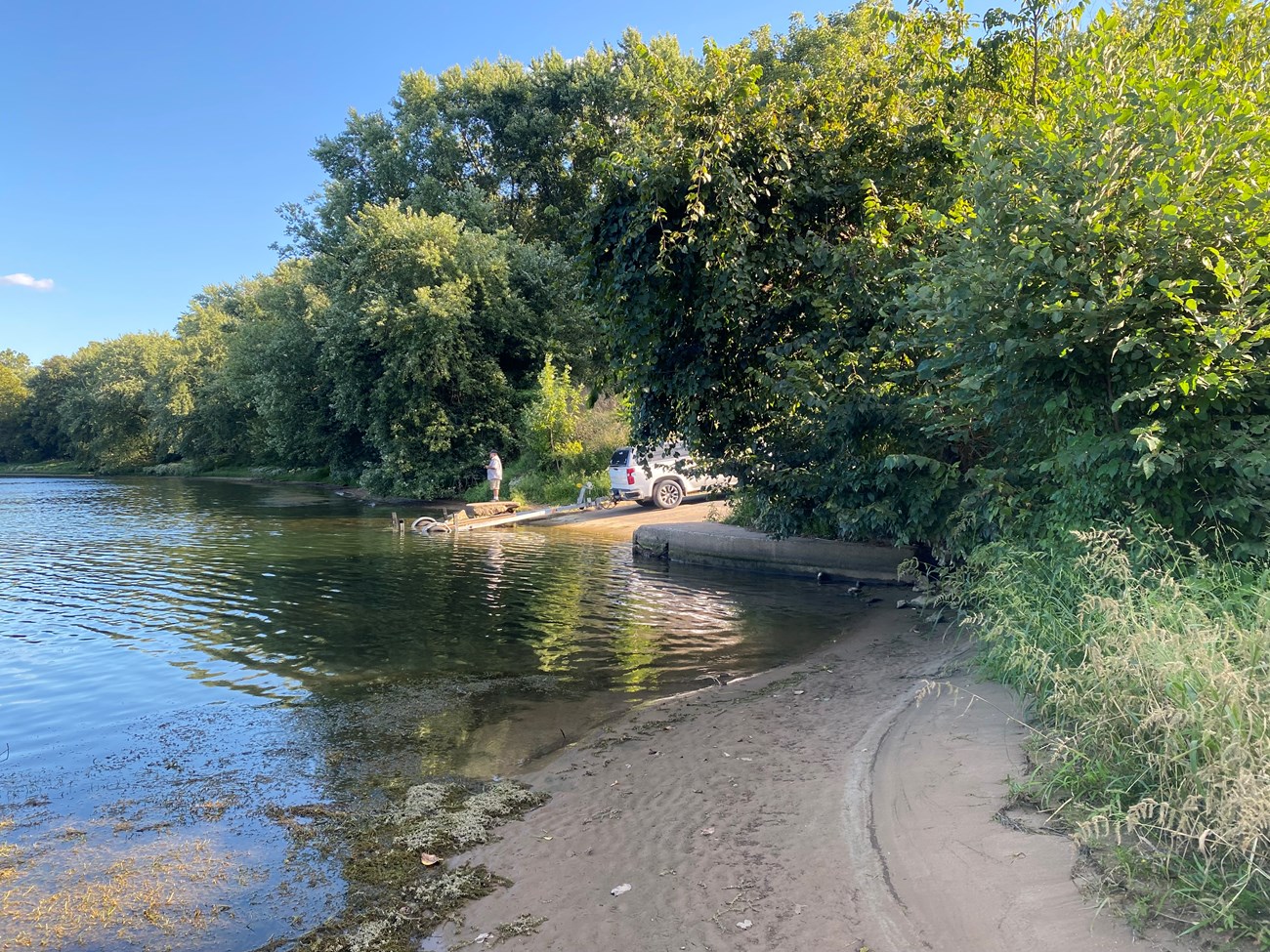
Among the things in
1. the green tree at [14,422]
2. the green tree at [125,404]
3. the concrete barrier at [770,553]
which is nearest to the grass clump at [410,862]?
the concrete barrier at [770,553]

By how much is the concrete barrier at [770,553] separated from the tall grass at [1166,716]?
662cm

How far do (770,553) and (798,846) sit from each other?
10.8m

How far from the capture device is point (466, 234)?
31.8 meters

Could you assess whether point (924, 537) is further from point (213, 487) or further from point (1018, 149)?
point (213, 487)

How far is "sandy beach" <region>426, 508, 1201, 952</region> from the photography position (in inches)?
135

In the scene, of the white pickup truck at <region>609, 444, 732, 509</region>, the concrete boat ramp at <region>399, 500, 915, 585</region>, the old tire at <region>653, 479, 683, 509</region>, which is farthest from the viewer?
the old tire at <region>653, 479, 683, 509</region>

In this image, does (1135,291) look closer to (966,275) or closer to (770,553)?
(966,275)

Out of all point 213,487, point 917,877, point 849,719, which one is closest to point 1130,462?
point 849,719

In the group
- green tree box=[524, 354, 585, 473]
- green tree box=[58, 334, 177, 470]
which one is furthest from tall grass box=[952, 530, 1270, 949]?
green tree box=[58, 334, 177, 470]

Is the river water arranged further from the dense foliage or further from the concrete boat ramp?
the dense foliage

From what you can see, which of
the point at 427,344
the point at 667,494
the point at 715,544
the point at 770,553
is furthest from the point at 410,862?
the point at 427,344

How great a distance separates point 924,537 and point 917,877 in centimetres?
731

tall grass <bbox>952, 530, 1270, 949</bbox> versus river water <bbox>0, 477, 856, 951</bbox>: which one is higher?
tall grass <bbox>952, 530, 1270, 949</bbox>

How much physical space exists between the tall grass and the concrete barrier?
6625mm
